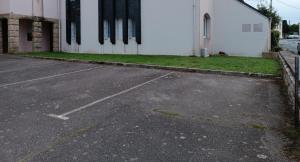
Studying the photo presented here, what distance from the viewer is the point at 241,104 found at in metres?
7.64

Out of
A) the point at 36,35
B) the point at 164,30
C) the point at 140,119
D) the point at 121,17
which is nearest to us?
the point at 140,119

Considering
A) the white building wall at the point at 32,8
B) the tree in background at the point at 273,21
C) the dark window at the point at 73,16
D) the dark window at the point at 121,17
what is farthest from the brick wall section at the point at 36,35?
the tree in background at the point at 273,21

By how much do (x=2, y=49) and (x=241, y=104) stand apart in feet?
63.1

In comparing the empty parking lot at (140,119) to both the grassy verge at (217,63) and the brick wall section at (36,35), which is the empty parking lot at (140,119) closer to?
the grassy verge at (217,63)

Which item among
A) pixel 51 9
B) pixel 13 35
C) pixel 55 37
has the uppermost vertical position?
pixel 51 9

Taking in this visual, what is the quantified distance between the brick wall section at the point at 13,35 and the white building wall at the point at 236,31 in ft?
41.3

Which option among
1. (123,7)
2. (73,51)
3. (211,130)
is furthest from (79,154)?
(73,51)

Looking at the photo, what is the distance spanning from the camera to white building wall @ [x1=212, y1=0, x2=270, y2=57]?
68.5 feet

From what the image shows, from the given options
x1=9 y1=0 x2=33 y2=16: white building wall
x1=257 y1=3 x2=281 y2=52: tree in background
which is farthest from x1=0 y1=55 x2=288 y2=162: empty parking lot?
x1=257 y1=3 x2=281 y2=52: tree in background

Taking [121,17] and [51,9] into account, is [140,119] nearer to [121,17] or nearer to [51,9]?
[121,17]

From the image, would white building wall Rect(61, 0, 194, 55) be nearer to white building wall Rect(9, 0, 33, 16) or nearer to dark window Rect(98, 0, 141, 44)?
dark window Rect(98, 0, 141, 44)

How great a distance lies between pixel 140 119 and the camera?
616 cm

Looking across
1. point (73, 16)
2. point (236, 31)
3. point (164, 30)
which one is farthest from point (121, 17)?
point (236, 31)

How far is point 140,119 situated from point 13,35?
1697cm
